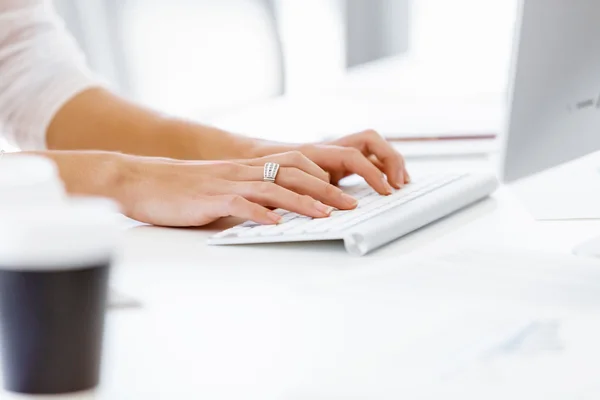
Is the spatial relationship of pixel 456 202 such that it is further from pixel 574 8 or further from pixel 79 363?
pixel 79 363

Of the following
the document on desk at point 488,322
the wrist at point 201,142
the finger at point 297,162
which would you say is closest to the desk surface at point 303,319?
the document on desk at point 488,322

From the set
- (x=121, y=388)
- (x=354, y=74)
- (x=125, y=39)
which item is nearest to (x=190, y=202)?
(x=121, y=388)

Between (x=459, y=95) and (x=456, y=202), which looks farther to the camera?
(x=459, y=95)

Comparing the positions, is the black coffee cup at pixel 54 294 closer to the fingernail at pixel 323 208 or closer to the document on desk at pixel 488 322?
the document on desk at pixel 488 322

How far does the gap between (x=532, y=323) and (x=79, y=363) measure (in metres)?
0.40

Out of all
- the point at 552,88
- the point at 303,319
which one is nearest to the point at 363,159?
the point at 552,88

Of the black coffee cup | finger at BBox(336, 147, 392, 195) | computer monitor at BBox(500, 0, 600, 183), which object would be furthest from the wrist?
Answer: the black coffee cup

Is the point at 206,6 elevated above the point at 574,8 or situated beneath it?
elevated above

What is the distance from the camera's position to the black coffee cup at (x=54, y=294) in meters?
0.40

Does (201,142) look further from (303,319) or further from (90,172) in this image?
(303,319)

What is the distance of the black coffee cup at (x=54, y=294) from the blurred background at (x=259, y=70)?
101 cm

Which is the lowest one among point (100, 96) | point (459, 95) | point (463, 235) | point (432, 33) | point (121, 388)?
point (121, 388)

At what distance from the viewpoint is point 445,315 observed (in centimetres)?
76

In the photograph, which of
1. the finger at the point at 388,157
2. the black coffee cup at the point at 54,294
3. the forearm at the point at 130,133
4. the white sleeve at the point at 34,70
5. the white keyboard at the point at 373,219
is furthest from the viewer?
the white sleeve at the point at 34,70
